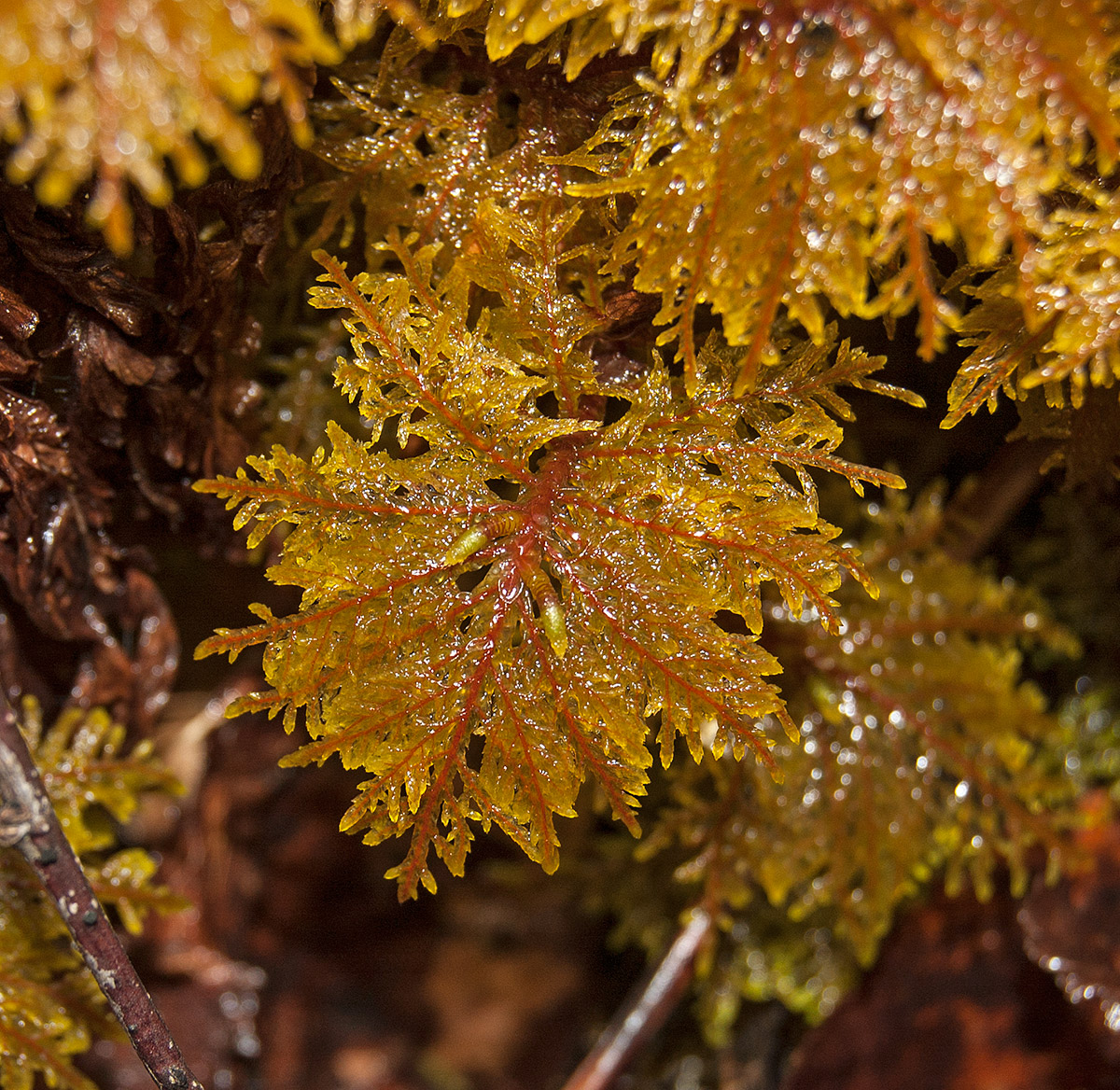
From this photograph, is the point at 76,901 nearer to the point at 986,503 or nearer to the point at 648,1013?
the point at 648,1013

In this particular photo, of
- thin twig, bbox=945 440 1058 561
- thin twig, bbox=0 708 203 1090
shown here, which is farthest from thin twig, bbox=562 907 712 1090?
thin twig, bbox=0 708 203 1090

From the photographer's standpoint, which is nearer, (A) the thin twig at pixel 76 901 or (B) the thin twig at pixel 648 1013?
(A) the thin twig at pixel 76 901

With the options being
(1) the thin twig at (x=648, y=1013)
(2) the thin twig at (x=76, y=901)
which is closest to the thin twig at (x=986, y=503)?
(1) the thin twig at (x=648, y=1013)

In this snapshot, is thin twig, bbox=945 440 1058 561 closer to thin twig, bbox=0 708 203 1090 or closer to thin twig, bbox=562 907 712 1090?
thin twig, bbox=562 907 712 1090

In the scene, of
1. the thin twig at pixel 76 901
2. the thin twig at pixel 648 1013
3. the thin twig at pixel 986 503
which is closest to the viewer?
the thin twig at pixel 76 901

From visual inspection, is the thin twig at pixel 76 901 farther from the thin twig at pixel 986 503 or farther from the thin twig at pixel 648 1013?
the thin twig at pixel 986 503
